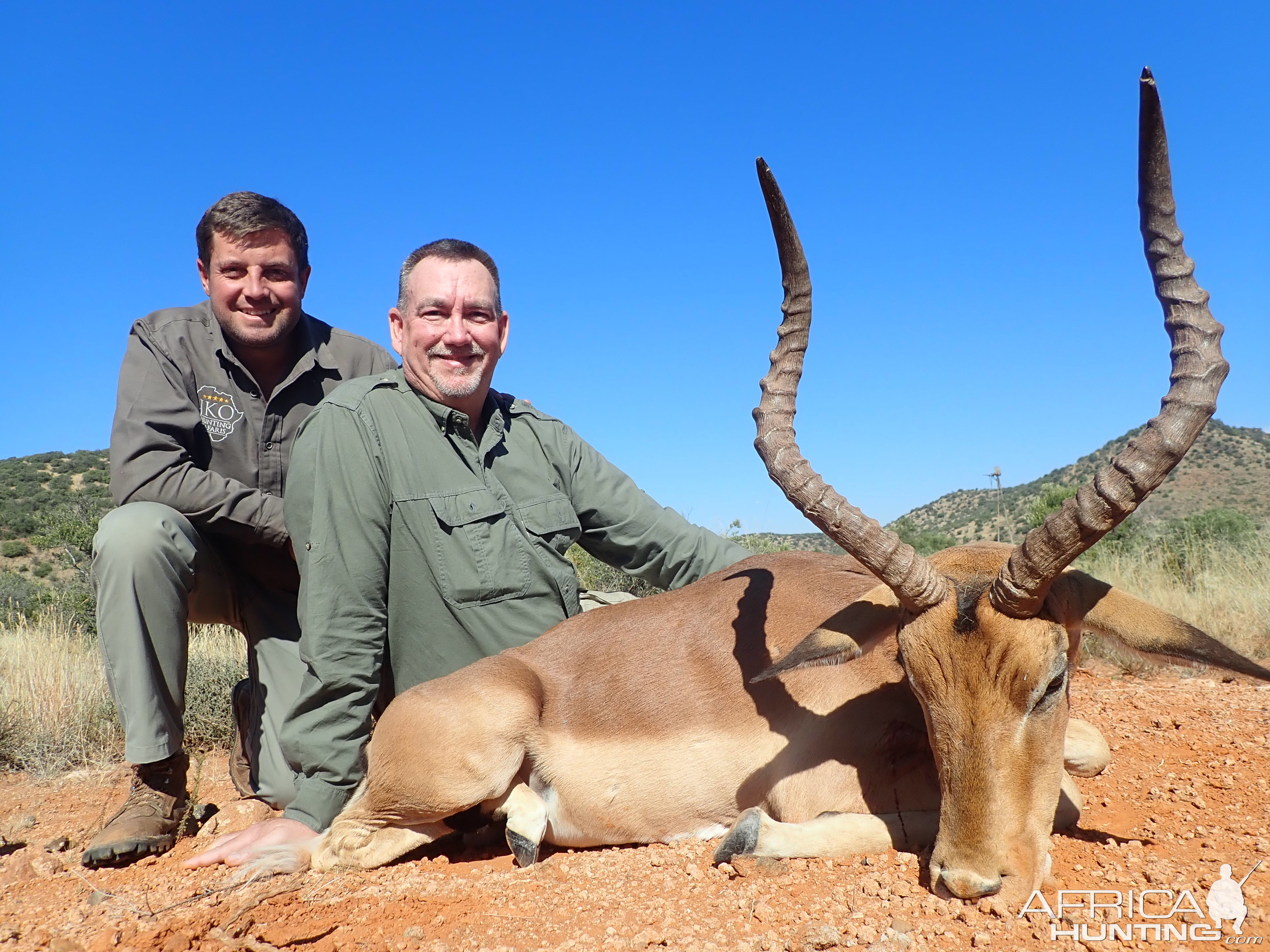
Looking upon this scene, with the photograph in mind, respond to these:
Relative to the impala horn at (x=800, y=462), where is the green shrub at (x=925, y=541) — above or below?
below

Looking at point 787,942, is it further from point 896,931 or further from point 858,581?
point 858,581

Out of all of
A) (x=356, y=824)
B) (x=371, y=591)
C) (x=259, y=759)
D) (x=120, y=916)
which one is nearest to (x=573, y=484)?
(x=371, y=591)

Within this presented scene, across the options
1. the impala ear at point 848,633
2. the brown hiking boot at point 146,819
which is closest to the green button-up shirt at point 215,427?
the brown hiking boot at point 146,819

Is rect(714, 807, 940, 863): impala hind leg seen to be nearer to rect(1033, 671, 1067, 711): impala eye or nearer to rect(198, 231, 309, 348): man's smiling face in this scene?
rect(1033, 671, 1067, 711): impala eye

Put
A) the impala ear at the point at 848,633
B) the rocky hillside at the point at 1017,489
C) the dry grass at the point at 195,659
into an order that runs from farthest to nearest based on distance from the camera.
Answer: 1. the rocky hillside at the point at 1017,489
2. the dry grass at the point at 195,659
3. the impala ear at the point at 848,633

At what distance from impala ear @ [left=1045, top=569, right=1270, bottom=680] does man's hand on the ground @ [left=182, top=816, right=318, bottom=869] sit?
3.42 meters

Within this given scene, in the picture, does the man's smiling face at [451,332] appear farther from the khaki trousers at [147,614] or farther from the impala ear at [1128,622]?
the impala ear at [1128,622]

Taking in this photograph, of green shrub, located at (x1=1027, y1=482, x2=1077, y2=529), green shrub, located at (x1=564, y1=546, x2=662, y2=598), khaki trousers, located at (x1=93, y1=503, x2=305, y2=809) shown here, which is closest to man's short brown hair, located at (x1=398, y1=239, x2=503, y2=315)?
khaki trousers, located at (x1=93, y1=503, x2=305, y2=809)

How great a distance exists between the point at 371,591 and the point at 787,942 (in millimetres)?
2508

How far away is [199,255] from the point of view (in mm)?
5613

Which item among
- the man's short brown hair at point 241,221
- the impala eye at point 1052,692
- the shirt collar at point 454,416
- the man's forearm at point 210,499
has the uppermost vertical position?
the man's short brown hair at point 241,221

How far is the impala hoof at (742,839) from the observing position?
141 inches

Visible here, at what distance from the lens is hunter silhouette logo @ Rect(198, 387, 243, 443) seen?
5.24 meters

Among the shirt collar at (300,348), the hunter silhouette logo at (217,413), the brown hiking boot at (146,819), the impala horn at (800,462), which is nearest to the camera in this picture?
the impala horn at (800,462)
